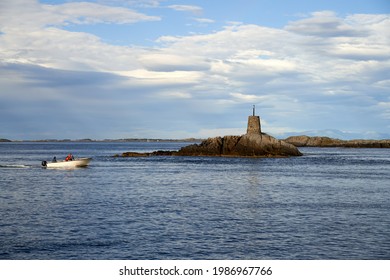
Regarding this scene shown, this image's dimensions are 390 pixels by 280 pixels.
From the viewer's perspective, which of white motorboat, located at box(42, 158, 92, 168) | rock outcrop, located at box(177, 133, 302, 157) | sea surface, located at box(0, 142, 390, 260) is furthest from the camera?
rock outcrop, located at box(177, 133, 302, 157)

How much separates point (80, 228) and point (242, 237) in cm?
853

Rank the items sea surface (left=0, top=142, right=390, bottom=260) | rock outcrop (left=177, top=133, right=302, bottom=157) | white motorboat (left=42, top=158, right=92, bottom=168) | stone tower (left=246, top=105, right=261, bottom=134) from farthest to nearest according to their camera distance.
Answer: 1. stone tower (left=246, top=105, right=261, bottom=134)
2. rock outcrop (left=177, top=133, right=302, bottom=157)
3. white motorboat (left=42, top=158, right=92, bottom=168)
4. sea surface (left=0, top=142, right=390, bottom=260)

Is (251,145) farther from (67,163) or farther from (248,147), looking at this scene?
(67,163)

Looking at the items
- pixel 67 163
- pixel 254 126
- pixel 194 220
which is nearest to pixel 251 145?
pixel 254 126

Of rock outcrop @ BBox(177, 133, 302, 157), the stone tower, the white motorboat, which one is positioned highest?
the stone tower

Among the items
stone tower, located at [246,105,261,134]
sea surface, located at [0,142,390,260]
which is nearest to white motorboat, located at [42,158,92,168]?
sea surface, located at [0,142,390,260]

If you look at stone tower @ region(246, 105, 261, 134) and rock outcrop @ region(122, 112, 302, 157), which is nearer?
rock outcrop @ region(122, 112, 302, 157)

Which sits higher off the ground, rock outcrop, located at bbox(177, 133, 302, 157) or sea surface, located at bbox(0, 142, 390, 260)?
rock outcrop, located at bbox(177, 133, 302, 157)

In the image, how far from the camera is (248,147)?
107 m

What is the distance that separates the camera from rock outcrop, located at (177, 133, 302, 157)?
106562mm

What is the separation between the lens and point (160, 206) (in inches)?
1443

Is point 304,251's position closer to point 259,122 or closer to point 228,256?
point 228,256

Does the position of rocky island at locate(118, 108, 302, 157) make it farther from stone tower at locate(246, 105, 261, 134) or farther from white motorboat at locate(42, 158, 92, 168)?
white motorboat at locate(42, 158, 92, 168)

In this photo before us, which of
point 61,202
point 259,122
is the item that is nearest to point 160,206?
point 61,202
